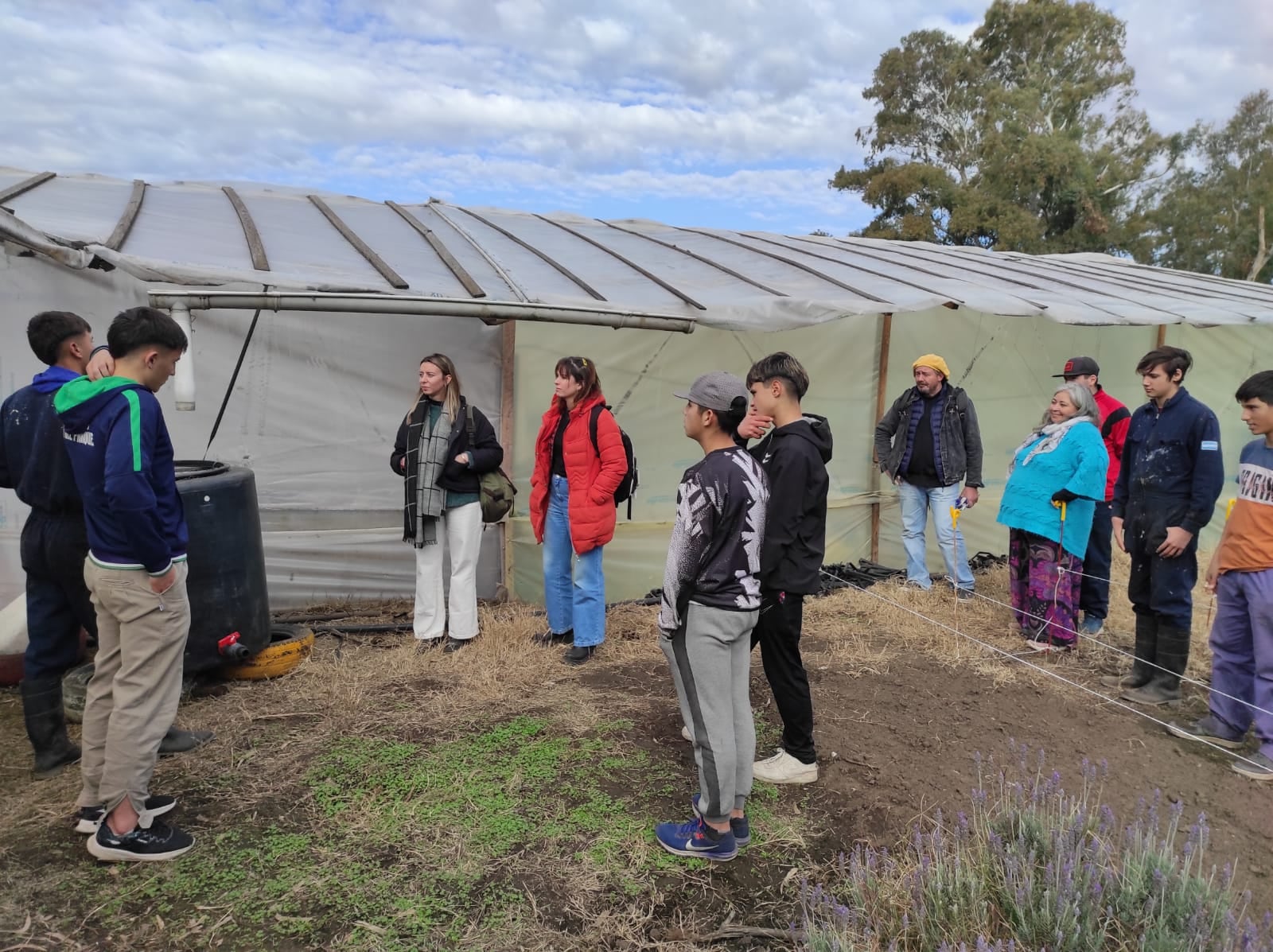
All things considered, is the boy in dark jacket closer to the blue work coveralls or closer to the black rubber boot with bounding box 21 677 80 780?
Result: the blue work coveralls

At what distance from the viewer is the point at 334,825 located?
2.88 m

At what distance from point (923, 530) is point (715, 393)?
13.2ft

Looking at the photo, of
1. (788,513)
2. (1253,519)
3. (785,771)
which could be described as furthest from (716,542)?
(1253,519)

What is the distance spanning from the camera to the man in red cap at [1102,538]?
536cm

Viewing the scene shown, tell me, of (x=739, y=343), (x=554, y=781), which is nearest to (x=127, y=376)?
(x=554, y=781)

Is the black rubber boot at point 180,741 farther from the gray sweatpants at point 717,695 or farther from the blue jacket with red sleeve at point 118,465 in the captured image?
the gray sweatpants at point 717,695

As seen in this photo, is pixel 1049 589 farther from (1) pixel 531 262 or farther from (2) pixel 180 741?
(2) pixel 180 741

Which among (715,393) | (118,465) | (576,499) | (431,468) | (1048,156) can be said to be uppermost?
(1048,156)

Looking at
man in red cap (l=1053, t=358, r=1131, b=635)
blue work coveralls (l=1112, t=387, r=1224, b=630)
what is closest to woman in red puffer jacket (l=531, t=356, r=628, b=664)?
blue work coveralls (l=1112, t=387, r=1224, b=630)

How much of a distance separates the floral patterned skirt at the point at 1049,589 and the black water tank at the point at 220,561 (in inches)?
181

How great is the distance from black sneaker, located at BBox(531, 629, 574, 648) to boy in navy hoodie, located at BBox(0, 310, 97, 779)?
236 centimetres

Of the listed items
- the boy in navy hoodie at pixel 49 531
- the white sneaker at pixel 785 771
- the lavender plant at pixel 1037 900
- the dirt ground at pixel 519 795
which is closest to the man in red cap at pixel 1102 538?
the dirt ground at pixel 519 795

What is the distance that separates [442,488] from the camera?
179 inches

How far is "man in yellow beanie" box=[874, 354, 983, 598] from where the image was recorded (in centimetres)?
563
